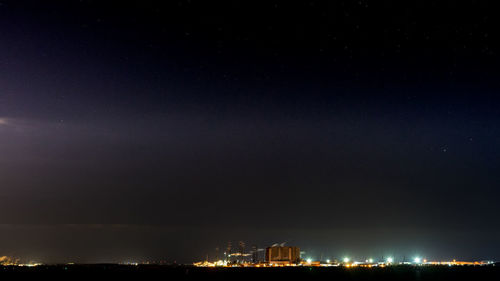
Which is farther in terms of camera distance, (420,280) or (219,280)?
(420,280)

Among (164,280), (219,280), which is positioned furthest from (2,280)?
(219,280)

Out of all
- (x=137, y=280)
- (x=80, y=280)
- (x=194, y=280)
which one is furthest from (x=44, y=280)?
(x=194, y=280)

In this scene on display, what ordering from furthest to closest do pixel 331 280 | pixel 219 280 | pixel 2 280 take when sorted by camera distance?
pixel 331 280
pixel 219 280
pixel 2 280

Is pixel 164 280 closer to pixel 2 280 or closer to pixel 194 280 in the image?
pixel 194 280

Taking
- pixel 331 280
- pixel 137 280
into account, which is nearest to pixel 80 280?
pixel 137 280

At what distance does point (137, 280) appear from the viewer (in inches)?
5281

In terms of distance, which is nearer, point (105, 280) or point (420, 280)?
point (105, 280)

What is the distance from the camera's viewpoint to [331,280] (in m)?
150

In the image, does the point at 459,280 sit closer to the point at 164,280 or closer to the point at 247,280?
the point at 247,280

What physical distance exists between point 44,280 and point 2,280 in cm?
1053

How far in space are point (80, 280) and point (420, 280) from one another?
9033 cm

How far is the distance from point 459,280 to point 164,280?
266ft

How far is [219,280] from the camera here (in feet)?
462

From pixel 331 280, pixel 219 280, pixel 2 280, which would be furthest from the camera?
pixel 331 280
